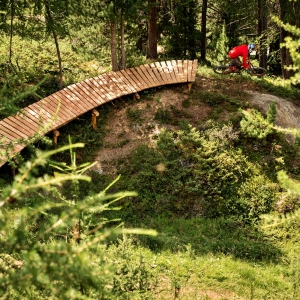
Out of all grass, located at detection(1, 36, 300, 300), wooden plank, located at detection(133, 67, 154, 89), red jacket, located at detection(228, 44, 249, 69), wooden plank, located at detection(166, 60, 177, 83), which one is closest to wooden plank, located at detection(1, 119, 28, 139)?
grass, located at detection(1, 36, 300, 300)

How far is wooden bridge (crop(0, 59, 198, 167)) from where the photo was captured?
1274 cm

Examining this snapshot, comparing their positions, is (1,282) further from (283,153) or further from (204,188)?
(283,153)

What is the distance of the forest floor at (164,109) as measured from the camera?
13406mm

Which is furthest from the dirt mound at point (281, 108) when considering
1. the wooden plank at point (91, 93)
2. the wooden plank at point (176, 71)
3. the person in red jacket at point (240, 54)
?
the wooden plank at point (91, 93)

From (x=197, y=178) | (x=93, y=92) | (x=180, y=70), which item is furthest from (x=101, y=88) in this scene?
(x=197, y=178)

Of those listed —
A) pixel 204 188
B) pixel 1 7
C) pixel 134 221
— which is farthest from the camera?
pixel 1 7

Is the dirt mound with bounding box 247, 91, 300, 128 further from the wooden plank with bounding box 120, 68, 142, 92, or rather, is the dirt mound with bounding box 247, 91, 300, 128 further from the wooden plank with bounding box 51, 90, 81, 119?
the wooden plank with bounding box 51, 90, 81, 119

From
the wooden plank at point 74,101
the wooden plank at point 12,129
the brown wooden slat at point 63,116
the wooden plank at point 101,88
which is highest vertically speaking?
the wooden plank at point 101,88

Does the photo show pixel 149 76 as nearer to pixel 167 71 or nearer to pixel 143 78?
pixel 143 78

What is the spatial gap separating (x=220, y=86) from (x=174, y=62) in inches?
92.8

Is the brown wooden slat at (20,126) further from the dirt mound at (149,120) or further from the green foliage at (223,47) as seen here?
the green foliage at (223,47)

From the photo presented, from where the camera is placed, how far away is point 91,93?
14.5 m

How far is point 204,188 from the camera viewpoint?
1202cm

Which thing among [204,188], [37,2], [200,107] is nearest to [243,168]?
[204,188]
